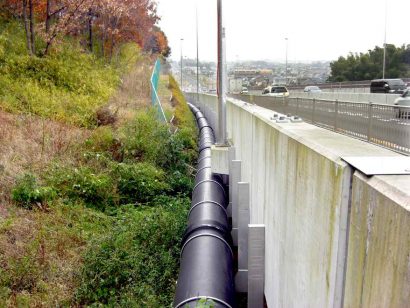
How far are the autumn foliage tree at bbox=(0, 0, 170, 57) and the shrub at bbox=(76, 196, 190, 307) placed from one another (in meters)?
11.8

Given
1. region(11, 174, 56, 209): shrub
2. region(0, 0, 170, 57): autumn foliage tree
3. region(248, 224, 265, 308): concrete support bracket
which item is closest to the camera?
region(248, 224, 265, 308): concrete support bracket

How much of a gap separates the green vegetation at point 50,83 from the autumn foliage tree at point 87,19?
2.39 ft

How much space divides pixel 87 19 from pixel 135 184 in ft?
54.3

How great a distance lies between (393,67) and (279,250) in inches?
2176

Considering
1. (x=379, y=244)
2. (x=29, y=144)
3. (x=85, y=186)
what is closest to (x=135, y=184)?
(x=85, y=186)

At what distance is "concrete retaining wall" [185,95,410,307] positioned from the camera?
2.51 m

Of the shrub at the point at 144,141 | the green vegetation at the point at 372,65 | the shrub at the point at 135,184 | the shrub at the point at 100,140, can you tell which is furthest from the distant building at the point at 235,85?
the shrub at the point at 135,184

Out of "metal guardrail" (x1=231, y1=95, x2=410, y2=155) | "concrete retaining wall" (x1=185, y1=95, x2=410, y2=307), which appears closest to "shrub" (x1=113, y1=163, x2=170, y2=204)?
"metal guardrail" (x1=231, y1=95, x2=410, y2=155)

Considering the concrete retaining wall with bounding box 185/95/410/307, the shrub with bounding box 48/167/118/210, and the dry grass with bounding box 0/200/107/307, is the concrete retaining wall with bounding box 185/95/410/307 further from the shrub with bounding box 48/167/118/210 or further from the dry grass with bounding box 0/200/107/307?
the shrub with bounding box 48/167/118/210

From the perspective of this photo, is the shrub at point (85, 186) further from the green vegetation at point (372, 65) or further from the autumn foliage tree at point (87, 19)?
the green vegetation at point (372, 65)

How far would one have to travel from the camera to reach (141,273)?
772 cm

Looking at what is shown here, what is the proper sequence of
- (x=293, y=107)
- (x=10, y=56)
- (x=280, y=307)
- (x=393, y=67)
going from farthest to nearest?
(x=393, y=67) < (x=10, y=56) < (x=293, y=107) < (x=280, y=307)

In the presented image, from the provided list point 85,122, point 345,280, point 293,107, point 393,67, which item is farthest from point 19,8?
point 393,67

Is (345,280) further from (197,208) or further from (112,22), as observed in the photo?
(112,22)
